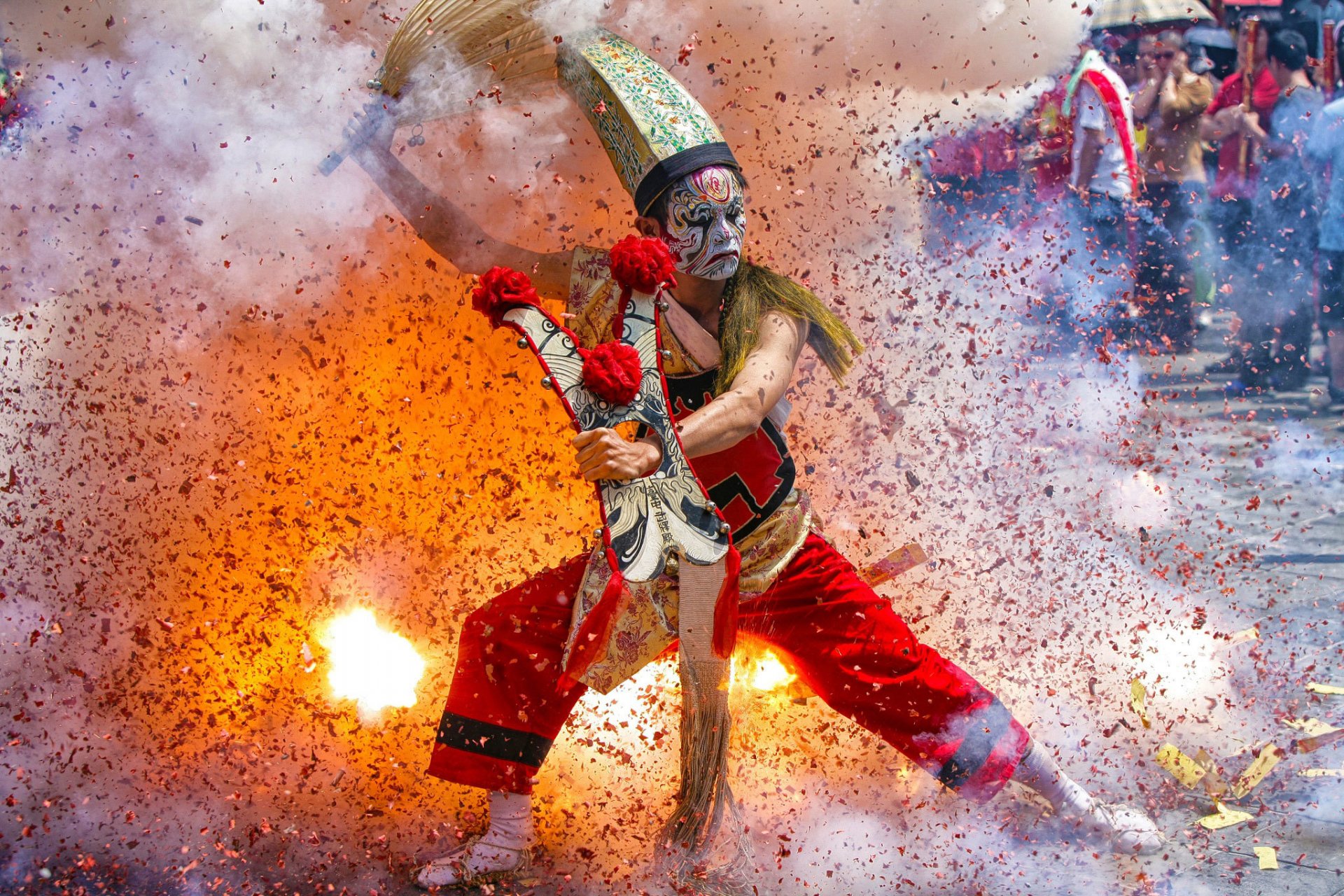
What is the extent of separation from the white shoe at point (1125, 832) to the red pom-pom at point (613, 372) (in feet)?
6.07

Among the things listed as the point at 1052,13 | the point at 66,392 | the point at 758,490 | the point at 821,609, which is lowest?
the point at 821,609

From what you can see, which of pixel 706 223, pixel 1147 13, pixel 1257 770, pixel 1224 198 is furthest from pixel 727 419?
A: pixel 1224 198

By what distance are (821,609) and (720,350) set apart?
73cm

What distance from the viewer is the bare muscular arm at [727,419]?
2506 mm

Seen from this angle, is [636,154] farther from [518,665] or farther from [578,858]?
[578,858]

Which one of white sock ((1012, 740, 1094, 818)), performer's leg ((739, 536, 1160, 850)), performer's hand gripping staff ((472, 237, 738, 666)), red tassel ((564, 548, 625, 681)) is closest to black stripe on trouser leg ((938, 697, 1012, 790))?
performer's leg ((739, 536, 1160, 850))

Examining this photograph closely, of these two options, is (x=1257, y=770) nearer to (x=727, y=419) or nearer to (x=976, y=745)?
(x=976, y=745)

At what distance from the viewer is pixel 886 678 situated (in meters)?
2.87

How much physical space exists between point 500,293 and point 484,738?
114 centimetres

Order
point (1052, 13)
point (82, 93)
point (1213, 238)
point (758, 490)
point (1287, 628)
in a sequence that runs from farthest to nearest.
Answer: point (1213, 238), point (1287, 628), point (1052, 13), point (82, 93), point (758, 490)

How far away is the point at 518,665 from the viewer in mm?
2846

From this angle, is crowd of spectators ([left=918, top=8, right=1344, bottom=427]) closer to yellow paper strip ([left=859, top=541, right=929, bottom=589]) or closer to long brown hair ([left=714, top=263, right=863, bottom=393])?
yellow paper strip ([left=859, top=541, right=929, bottom=589])

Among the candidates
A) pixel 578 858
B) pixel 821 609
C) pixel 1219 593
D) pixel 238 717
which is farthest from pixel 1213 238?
pixel 238 717

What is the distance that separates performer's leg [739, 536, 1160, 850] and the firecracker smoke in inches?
18.8
